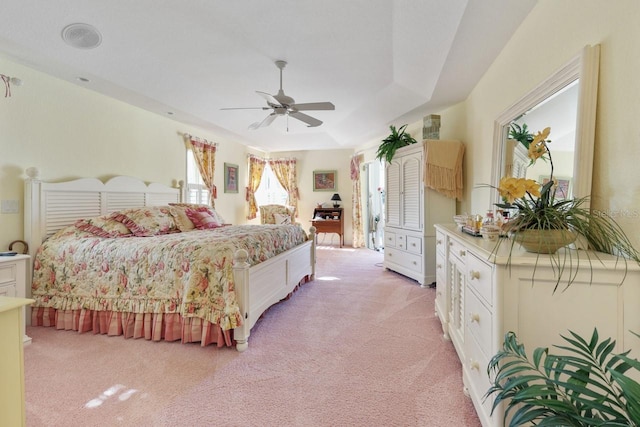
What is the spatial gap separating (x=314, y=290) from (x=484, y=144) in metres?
2.53

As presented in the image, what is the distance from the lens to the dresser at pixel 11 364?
96 cm

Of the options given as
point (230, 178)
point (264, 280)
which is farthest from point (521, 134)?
point (230, 178)

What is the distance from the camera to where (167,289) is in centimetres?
243

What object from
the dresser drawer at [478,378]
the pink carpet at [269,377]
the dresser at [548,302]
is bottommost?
the pink carpet at [269,377]

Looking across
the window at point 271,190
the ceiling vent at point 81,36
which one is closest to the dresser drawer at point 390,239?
the window at point 271,190

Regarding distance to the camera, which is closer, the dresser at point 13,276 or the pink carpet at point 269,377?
the pink carpet at point 269,377

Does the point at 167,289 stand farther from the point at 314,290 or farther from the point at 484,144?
the point at 484,144

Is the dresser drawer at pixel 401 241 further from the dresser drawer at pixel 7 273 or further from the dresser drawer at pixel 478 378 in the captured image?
the dresser drawer at pixel 7 273

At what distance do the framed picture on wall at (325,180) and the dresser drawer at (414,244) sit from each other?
11.5 feet

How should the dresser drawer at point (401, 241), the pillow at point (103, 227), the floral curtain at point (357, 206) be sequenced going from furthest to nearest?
the floral curtain at point (357, 206), the dresser drawer at point (401, 241), the pillow at point (103, 227)

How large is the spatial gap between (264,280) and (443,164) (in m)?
2.59

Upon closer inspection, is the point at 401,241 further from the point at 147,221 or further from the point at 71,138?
the point at 71,138

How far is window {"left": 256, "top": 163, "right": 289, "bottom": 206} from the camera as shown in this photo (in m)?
7.71

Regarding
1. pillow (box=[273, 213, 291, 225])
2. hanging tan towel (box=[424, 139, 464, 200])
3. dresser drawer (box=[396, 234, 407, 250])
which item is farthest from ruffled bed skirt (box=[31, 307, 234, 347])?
pillow (box=[273, 213, 291, 225])
